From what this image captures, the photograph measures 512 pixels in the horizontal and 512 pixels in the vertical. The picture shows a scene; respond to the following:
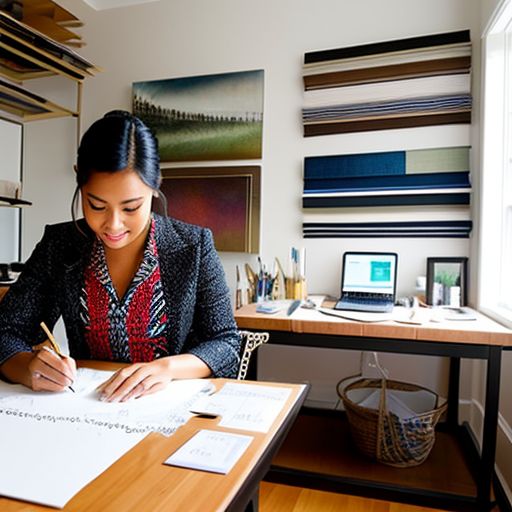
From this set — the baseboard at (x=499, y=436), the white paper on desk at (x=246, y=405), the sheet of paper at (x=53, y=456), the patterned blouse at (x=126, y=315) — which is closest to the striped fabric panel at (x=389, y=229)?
the baseboard at (x=499, y=436)

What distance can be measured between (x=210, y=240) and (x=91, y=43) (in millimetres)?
2244

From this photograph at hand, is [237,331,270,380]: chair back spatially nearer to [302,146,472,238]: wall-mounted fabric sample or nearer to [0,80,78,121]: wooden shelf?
[302,146,472,238]: wall-mounted fabric sample

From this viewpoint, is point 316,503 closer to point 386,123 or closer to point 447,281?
point 447,281

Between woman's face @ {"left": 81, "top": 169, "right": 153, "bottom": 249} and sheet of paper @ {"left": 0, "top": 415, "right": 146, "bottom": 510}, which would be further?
woman's face @ {"left": 81, "top": 169, "right": 153, "bottom": 249}

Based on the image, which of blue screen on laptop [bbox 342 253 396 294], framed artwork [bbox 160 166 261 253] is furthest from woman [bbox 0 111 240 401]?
framed artwork [bbox 160 166 261 253]

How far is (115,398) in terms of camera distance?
0.76 meters

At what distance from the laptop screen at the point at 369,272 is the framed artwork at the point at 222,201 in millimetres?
531

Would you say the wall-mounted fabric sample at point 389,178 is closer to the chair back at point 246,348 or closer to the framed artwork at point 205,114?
the framed artwork at point 205,114

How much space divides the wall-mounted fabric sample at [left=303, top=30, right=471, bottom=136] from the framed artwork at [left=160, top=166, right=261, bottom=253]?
451 millimetres

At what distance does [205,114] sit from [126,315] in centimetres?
170

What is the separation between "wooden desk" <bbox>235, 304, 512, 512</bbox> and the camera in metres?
1.51

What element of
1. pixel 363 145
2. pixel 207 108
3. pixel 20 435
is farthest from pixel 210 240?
pixel 207 108

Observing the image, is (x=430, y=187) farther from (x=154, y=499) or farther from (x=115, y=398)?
(x=154, y=499)

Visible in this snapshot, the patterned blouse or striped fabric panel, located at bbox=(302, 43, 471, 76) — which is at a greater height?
striped fabric panel, located at bbox=(302, 43, 471, 76)
